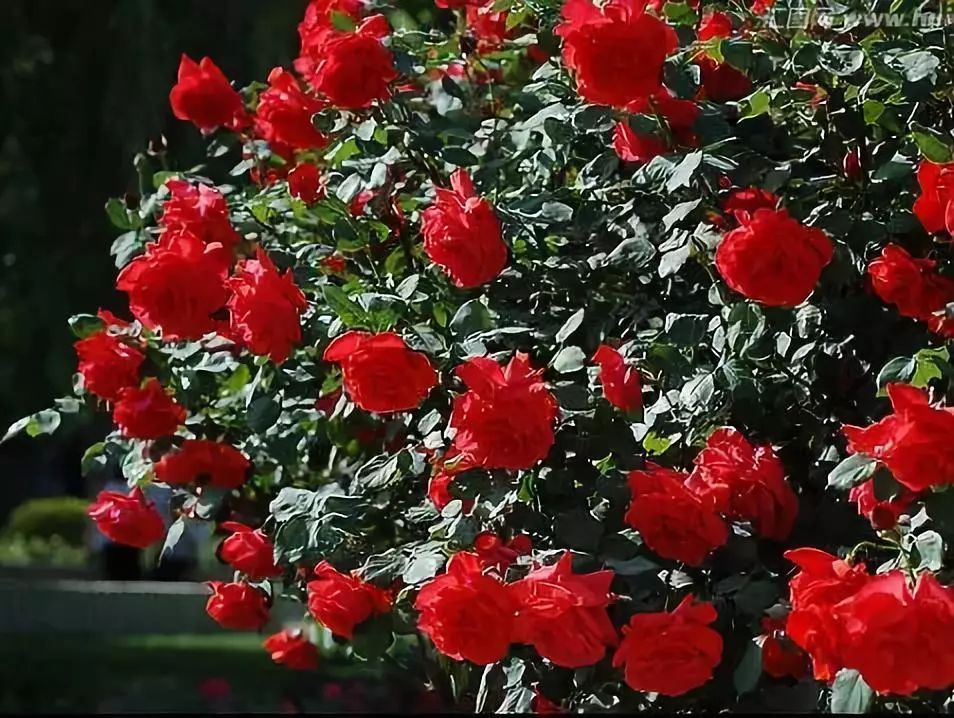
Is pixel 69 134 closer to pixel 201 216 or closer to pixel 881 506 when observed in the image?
pixel 201 216

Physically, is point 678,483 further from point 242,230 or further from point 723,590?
point 242,230

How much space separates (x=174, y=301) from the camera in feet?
7.25

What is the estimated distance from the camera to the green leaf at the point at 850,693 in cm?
153

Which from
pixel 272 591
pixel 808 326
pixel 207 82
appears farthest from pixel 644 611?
pixel 207 82

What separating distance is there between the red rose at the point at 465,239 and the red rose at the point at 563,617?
20.3 inches

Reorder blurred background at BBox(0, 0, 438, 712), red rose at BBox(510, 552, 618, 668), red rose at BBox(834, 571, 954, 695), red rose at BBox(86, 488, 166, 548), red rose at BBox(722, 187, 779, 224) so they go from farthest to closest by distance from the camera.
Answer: blurred background at BBox(0, 0, 438, 712), red rose at BBox(86, 488, 166, 548), red rose at BBox(722, 187, 779, 224), red rose at BBox(510, 552, 618, 668), red rose at BBox(834, 571, 954, 695)

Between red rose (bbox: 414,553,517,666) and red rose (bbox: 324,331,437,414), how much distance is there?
1.06 feet

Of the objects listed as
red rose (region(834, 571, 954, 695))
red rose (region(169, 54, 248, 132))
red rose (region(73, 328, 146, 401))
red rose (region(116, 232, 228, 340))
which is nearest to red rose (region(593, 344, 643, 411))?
red rose (region(834, 571, 954, 695))

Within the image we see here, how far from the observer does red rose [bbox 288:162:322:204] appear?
103 inches

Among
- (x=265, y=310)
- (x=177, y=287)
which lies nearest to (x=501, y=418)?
(x=265, y=310)

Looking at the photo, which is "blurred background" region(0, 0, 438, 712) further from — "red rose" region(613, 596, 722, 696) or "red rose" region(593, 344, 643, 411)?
"red rose" region(613, 596, 722, 696)

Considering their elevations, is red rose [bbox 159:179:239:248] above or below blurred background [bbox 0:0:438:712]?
above

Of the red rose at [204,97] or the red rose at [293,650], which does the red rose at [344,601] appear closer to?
the red rose at [293,650]

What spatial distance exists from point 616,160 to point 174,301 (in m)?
0.75
